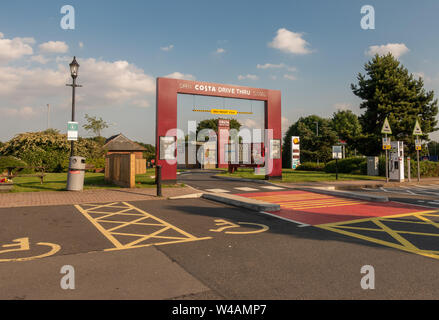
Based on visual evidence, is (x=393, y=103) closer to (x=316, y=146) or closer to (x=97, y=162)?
(x=316, y=146)

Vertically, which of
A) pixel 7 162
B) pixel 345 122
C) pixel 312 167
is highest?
pixel 345 122

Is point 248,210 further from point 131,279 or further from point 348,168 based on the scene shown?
point 348,168

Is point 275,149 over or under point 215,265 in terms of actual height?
A: over

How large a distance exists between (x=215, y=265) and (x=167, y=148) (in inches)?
510

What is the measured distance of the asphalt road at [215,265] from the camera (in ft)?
11.0

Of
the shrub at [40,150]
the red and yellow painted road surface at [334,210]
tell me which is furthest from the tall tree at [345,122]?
the red and yellow painted road surface at [334,210]

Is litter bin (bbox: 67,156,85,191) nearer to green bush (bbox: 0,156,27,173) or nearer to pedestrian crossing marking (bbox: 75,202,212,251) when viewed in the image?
pedestrian crossing marking (bbox: 75,202,212,251)

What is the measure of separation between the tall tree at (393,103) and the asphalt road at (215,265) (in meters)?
26.8

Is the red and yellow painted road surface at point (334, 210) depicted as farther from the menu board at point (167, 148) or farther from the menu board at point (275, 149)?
the menu board at point (275, 149)

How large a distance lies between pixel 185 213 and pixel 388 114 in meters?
27.3

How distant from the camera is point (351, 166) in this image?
2950 cm

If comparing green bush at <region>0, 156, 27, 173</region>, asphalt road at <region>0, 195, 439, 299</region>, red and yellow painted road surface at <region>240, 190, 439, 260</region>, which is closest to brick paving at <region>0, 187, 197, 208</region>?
asphalt road at <region>0, 195, 439, 299</region>

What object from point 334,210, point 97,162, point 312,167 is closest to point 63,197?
point 334,210

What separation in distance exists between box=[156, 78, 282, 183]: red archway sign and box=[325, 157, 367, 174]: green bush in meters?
12.2
